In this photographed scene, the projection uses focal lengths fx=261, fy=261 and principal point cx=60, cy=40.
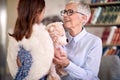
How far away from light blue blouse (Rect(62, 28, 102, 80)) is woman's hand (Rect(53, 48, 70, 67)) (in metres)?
0.03

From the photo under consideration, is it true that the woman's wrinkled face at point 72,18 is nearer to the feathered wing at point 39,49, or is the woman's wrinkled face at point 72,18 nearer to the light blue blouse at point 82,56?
the light blue blouse at point 82,56

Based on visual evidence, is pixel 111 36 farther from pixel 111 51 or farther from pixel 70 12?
pixel 70 12

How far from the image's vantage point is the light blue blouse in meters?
1.60

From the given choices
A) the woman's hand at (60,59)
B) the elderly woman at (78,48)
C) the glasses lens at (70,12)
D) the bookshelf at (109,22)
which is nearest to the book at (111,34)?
the bookshelf at (109,22)

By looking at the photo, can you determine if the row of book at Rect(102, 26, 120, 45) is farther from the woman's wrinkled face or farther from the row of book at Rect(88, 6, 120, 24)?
the woman's wrinkled face

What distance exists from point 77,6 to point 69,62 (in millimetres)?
373

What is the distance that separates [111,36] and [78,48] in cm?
124

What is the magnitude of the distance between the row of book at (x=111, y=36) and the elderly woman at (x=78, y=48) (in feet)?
3.81

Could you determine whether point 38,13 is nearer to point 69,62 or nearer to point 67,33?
point 67,33

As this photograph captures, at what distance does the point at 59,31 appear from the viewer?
4.93 feet

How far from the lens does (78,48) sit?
67.0 inches

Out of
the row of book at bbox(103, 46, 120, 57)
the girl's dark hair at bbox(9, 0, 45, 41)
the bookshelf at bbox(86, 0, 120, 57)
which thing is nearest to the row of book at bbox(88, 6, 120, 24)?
the bookshelf at bbox(86, 0, 120, 57)

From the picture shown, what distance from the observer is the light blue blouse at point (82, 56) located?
5.25 ft

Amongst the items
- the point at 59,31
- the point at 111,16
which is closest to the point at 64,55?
the point at 59,31
